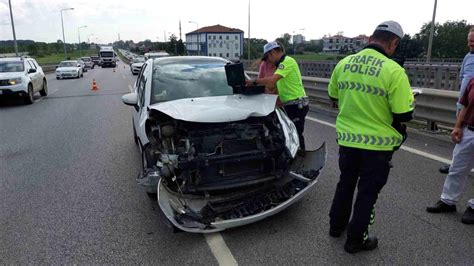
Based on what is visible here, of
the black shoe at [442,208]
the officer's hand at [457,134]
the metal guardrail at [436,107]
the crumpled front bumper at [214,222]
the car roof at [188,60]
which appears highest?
the car roof at [188,60]

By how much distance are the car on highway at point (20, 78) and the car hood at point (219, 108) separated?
37.4 feet

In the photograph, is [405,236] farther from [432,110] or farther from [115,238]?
[432,110]

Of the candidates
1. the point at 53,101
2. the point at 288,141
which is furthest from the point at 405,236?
the point at 53,101

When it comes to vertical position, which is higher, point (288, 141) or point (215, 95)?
point (215, 95)

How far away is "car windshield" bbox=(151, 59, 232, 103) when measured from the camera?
16.8 feet

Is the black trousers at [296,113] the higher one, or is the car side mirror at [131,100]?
the car side mirror at [131,100]

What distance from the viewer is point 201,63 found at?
19.6 ft

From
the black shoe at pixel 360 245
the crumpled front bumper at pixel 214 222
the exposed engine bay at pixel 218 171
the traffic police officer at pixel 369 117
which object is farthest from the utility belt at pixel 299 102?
the black shoe at pixel 360 245

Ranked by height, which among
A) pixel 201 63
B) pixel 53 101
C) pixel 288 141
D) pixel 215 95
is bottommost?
pixel 53 101

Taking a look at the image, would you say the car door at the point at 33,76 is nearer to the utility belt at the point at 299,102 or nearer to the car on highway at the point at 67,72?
the utility belt at the point at 299,102

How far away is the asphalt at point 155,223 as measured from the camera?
3338mm

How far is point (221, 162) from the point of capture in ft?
12.3

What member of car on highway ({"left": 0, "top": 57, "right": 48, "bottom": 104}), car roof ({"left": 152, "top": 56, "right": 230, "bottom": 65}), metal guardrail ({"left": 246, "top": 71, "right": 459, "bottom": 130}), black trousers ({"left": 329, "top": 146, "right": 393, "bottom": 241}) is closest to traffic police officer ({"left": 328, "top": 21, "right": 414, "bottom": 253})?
black trousers ({"left": 329, "top": 146, "right": 393, "bottom": 241})

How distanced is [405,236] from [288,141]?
1.42 meters
